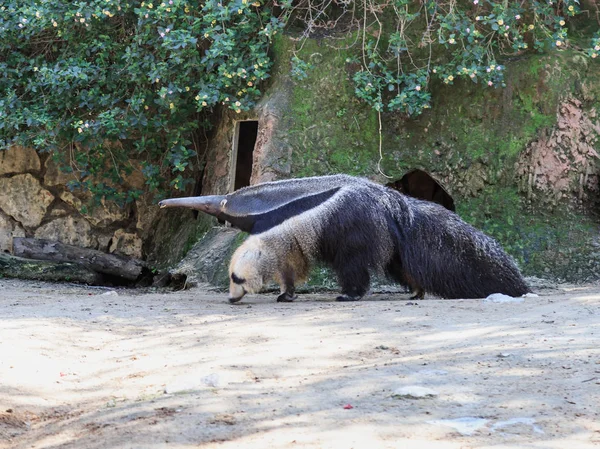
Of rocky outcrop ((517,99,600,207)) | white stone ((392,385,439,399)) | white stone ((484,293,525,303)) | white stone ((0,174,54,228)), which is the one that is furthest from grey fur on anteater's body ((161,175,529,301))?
white stone ((0,174,54,228))

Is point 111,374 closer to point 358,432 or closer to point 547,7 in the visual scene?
point 358,432

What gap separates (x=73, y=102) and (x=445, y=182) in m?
4.70

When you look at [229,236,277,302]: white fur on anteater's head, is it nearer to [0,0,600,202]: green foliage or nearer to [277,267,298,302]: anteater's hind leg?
[277,267,298,302]: anteater's hind leg

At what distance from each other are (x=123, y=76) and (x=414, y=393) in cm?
754

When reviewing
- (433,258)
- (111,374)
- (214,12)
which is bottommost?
(111,374)

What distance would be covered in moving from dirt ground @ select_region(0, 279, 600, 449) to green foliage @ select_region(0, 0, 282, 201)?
3.47m

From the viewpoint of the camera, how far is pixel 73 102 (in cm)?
1085

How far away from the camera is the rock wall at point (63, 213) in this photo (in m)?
12.2

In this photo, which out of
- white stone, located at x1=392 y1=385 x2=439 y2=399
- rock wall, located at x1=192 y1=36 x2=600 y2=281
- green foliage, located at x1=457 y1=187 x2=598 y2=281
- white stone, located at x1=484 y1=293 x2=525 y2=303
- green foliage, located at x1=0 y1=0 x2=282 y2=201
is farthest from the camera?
green foliage, located at x1=0 y1=0 x2=282 y2=201

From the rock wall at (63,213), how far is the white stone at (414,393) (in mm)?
8502

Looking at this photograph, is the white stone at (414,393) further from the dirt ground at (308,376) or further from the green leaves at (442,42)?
the green leaves at (442,42)

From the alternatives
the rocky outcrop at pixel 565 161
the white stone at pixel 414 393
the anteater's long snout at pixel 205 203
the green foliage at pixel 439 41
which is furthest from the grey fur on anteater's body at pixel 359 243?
the white stone at pixel 414 393

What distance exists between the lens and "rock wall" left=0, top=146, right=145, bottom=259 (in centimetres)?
1220

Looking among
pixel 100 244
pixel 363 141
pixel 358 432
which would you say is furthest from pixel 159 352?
pixel 100 244
